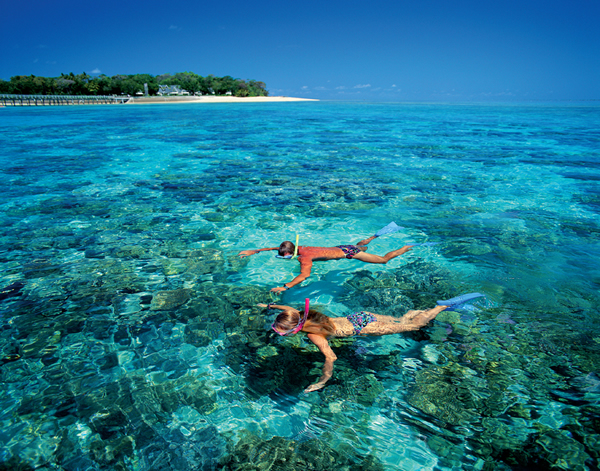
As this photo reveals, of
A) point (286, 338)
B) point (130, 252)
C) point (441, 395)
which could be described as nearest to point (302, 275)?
point (286, 338)

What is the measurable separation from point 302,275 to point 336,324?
1.57 m

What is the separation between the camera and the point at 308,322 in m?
4.43

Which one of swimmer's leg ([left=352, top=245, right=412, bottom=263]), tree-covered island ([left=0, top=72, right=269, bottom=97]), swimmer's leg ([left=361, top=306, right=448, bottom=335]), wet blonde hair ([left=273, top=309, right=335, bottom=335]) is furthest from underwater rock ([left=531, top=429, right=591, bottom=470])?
tree-covered island ([left=0, top=72, right=269, bottom=97])

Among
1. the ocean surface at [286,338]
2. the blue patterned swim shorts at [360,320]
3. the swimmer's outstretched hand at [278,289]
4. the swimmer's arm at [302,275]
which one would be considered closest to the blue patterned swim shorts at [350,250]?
the ocean surface at [286,338]

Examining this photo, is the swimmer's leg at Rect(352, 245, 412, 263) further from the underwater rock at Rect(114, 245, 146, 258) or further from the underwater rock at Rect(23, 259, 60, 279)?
the underwater rock at Rect(23, 259, 60, 279)

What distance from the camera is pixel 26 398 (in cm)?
383

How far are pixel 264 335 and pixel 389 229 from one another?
4.32 m

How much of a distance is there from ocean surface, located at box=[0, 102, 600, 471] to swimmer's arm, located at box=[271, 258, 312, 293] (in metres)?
0.19

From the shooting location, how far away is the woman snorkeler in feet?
13.7

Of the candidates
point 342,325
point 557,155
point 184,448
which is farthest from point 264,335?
point 557,155

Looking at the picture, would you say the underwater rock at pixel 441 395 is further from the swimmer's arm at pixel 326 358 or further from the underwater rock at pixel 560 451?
the swimmer's arm at pixel 326 358

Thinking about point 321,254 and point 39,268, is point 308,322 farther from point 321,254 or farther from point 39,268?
point 39,268

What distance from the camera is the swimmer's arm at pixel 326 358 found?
13.0ft

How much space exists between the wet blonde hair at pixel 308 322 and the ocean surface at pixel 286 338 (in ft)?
0.93
